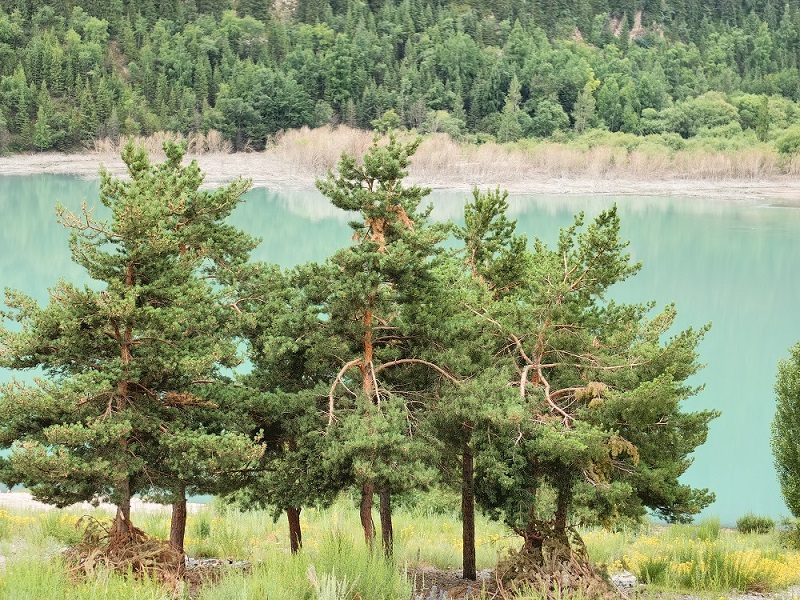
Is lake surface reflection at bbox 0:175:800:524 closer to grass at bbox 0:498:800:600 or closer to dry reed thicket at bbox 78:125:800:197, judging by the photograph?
grass at bbox 0:498:800:600

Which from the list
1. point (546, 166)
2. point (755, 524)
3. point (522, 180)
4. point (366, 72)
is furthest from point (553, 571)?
point (366, 72)

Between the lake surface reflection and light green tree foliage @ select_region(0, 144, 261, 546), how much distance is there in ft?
12.2

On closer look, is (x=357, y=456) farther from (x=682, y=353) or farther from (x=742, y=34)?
(x=742, y=34)

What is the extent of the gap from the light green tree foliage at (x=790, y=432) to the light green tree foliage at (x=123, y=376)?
9350 millimetres

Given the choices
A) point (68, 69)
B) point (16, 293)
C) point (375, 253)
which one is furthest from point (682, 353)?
point (68, 69)

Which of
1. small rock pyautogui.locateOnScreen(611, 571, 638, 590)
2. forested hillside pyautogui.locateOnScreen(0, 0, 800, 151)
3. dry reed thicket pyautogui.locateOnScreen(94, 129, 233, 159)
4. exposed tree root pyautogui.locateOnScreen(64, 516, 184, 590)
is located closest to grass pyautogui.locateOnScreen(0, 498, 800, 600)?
small rock pyautogui.locateOnScreen(611, 571, 638, 590)

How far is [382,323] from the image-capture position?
9.82 meters

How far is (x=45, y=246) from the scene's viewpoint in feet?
157

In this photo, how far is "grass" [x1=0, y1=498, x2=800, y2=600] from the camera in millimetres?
6227

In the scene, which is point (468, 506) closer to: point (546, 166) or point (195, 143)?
point (546, 166)

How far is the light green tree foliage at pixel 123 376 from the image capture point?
321 inches

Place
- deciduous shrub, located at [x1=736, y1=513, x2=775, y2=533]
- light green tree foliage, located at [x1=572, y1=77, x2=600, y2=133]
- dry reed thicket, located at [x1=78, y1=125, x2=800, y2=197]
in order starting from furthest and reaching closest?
light green tree foliage, located at [x1=572, y1=77, x2=600, y2=133], dry reed thicket, located at [x1=78, y1=125, x2=800, y2=197], deciduous shrub, located at [x1=736, y1=513, x2=775, y2=533]

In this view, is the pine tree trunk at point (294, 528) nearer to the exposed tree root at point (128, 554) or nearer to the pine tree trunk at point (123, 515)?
the exposed tree root at point (128, 554)

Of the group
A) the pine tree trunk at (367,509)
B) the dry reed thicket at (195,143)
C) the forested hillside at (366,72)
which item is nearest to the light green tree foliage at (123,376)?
the pine tree trunk at (367,509)
